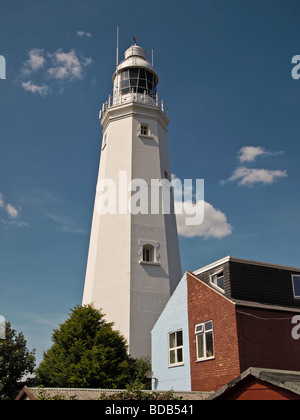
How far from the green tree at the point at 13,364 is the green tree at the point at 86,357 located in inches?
176

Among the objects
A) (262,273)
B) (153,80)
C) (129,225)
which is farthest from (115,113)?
(262,273)

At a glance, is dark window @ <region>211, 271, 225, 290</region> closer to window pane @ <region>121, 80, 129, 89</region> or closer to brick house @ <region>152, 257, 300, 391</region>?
brick house @ <region>152, 257, 300, 391</region>

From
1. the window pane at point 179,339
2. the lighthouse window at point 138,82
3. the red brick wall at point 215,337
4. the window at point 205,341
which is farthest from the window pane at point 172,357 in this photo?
the lighthouse window at point 138,82

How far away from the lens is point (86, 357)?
73.4 ft

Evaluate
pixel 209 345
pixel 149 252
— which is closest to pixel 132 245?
pixel 149 252

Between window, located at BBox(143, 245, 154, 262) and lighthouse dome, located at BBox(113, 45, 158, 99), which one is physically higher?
lighthouse dome, located at BBox(113, 45, 158, 99)

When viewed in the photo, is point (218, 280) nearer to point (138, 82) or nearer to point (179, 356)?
point (179, 356)

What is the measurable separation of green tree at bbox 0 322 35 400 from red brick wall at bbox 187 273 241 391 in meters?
12.7

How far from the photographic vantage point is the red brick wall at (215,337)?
18.4 meters

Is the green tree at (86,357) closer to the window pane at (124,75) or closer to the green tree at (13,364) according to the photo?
the green tree at (13,364)

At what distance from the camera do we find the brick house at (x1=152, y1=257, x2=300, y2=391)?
18.6 meters

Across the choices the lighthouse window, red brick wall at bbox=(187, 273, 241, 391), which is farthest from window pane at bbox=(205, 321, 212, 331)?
the lighthouse window
